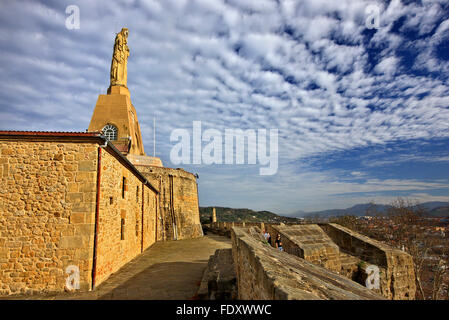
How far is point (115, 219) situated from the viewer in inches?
364

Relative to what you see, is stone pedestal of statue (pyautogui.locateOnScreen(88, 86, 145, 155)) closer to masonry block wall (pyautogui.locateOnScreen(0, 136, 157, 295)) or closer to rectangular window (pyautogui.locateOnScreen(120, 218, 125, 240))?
rectangular window (pyautogui.locateOnScreen(120, 218, 125, 240))

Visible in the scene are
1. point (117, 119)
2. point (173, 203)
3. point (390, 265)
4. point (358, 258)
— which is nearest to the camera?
point (390, 265)

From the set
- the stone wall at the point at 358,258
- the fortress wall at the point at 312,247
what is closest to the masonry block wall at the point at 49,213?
the fortress wall at the point at 312,247

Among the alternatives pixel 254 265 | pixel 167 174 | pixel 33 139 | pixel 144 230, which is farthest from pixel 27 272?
pixel 167 174

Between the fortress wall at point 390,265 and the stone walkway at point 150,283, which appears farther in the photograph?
the fortress wall at point 390,265

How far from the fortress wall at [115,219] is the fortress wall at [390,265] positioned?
903 centimetres

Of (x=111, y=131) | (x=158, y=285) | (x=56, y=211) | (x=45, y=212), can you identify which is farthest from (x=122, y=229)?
(x=111, y=131)

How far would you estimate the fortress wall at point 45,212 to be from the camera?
22.4ft

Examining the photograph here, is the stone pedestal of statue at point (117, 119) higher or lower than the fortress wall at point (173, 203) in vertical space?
higher

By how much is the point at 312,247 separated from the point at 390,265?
277 cm

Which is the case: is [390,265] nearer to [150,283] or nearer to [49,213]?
[150,283]

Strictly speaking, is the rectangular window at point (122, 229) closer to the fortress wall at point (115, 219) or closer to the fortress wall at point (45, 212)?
the fortress wall at point (115, 219)

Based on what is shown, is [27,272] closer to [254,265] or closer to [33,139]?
[33,139]

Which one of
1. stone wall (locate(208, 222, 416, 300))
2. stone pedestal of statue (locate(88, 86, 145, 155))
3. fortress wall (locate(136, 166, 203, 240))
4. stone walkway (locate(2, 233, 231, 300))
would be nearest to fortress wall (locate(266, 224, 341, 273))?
stone wall (locate(208, 222, 416, 300))
